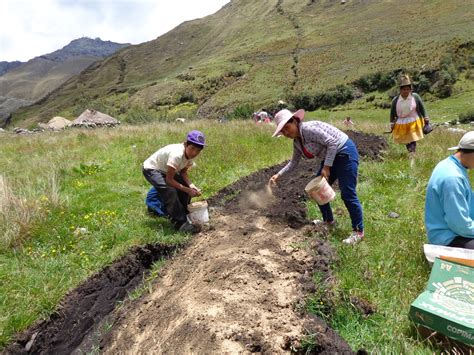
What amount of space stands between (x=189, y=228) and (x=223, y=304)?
6.88 feet

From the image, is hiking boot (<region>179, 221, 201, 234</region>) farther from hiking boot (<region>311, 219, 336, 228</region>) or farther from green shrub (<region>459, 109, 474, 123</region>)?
green shrub (<region>459, 109, 474, 123</region>)

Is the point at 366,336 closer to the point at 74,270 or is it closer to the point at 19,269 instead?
the point at 74,270

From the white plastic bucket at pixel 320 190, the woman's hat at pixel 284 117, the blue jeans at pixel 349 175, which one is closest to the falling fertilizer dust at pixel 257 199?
the white plastic bucket at pixel 320 190

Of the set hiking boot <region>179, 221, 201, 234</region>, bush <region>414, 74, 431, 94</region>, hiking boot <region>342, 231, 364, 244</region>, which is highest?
hiking boot <region>179, 221, 201, 234</region>

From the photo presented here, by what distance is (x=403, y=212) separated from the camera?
543 centimetres

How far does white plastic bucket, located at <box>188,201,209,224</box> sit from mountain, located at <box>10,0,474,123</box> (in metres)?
33.7

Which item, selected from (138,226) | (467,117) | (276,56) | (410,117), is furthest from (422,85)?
(276,56)

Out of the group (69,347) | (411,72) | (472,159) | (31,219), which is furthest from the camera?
(411,72)

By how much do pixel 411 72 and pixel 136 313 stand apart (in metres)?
44.6

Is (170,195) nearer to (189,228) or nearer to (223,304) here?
(189,228)

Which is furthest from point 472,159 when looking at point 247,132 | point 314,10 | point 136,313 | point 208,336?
point 314,10

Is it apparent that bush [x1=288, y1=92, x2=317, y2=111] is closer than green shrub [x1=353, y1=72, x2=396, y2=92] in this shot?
No

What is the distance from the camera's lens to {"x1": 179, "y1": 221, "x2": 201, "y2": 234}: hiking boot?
17.6ft

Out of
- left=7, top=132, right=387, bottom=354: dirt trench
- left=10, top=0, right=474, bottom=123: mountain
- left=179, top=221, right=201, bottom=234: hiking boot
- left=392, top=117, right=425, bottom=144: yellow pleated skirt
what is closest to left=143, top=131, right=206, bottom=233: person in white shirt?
left=179, top=221, right=201, bottom=234: hiking boot
